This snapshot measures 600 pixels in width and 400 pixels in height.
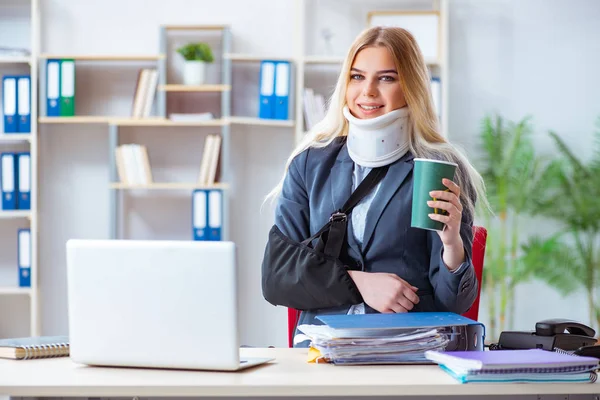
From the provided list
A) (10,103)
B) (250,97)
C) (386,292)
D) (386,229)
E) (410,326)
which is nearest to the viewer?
(410,326)

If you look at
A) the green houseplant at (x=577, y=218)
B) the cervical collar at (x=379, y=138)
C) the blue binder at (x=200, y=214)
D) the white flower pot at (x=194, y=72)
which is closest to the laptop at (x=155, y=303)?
the cervical collar at (x=379, y=138)

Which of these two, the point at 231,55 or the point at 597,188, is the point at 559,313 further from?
the point at 231,55

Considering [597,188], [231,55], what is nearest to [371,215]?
[231,55]

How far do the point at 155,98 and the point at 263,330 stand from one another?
147cm

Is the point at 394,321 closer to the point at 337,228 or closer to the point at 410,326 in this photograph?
the point at 410,326

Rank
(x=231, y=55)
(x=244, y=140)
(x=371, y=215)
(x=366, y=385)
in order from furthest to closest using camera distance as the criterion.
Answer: (x=244, y=140) < (x=231, y=55) < (x=371, y=215) < (x=366, y=385)

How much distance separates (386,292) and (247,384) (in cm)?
64

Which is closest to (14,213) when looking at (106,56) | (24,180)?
(24,180)

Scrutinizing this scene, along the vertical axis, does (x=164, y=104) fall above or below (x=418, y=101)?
above

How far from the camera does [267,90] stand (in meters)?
4.35

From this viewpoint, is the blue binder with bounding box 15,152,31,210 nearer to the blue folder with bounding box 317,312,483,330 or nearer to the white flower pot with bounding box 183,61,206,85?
the white flower pot with bounding box 183,61,206,85

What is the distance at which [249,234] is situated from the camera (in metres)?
4.66

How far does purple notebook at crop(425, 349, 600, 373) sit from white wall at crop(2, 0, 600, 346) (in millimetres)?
3351

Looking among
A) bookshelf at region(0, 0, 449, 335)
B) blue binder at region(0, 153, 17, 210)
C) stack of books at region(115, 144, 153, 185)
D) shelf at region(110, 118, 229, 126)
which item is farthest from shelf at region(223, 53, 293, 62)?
blue binder at region(0, 153, 17, 210)
